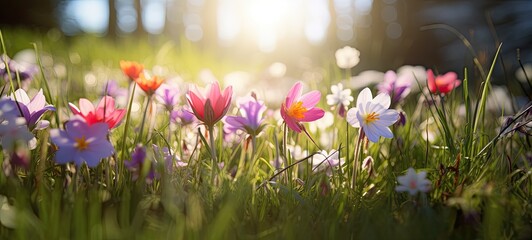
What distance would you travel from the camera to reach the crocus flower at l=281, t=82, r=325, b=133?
1249mm

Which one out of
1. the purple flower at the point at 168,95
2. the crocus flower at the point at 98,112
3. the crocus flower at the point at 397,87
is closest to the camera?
the crocus flower at the point at 98,112

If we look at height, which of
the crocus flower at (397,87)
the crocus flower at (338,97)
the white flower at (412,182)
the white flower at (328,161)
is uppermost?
the crocus flower at (397,87)

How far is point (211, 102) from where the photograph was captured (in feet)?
3.95

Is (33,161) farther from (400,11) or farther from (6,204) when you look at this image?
(400,11)

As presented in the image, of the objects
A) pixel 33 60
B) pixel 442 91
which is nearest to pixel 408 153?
pixel 442 91

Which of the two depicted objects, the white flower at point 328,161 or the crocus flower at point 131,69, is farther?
the crocus flower at point 131,69

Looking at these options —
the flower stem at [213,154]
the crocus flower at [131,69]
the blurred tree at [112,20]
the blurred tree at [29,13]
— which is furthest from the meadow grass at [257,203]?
the blurred tree at [29,13]

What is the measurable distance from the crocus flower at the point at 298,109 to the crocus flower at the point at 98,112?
0.38 m

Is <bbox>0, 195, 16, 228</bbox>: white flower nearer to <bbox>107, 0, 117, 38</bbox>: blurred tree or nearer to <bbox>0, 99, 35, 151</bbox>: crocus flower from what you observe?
<bbox>0, 99, 35, 151</bbox>: crocus flower

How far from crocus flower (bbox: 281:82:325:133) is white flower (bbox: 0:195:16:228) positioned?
0.60 m

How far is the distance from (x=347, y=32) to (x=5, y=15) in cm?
1202

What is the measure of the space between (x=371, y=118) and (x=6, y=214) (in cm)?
82

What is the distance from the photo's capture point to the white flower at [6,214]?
0.98 m

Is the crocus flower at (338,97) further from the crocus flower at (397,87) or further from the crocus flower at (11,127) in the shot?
the crocus flower at (11,127)
